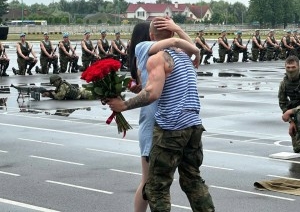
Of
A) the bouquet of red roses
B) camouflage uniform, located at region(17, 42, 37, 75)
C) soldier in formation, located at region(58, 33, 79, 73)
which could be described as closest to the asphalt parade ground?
the bouquet of red roses

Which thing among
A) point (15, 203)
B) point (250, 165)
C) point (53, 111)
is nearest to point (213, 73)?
point (53, 111)

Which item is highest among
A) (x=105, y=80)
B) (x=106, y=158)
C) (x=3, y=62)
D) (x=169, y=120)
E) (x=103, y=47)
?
(x=105, y=80)

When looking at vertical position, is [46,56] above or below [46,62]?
above

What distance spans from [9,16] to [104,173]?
167306 mm

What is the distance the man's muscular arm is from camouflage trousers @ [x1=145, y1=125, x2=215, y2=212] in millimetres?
330

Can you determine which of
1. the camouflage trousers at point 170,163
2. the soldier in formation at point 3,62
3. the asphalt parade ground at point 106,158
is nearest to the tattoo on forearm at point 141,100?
the camouflage trousers at point 170,163

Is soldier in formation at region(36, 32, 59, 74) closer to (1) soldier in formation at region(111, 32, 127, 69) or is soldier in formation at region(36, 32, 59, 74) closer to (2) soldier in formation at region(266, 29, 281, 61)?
(1) soldier in formation at region(111, 32, 127, 69)

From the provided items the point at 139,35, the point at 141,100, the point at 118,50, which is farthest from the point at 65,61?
the point at 141,100

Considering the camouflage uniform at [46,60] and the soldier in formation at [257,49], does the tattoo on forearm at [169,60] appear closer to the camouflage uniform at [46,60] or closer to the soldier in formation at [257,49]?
the camouflage uniform at [46,60]

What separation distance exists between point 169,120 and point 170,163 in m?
0.35

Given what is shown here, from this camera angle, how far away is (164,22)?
7.21m

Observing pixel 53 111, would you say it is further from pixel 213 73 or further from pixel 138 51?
pixel 213 73

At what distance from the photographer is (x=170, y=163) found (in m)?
7.18

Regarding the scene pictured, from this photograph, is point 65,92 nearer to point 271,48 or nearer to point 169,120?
point 169,120
